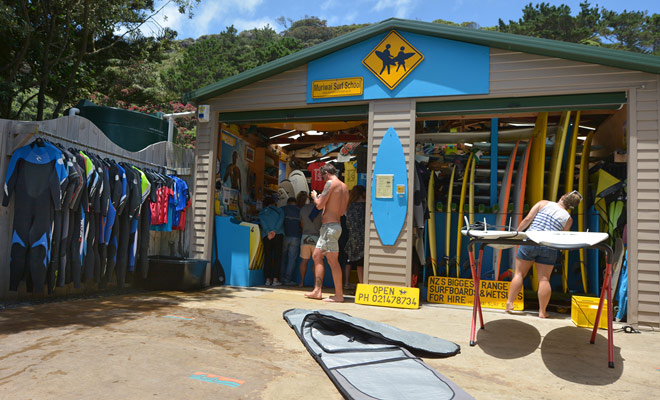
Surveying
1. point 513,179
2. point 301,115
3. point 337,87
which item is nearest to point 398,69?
point 337,87

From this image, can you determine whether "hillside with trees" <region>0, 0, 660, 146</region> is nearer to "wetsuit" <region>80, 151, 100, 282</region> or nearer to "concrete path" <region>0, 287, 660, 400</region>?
"wetsuit" <region>80, 151, 100, 282</region>

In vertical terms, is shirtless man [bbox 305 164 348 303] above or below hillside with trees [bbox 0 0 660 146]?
below

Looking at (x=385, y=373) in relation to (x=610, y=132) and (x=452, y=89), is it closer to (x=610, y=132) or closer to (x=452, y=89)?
(x=452, y=89)

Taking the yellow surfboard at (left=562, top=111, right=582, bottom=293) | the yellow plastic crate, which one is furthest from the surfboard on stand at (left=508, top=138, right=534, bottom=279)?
the yellow plastic crate

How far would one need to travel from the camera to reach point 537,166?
6484mm

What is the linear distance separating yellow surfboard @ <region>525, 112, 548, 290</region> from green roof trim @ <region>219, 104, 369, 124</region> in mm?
2530

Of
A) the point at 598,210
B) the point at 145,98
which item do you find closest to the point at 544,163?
the point at 598,210

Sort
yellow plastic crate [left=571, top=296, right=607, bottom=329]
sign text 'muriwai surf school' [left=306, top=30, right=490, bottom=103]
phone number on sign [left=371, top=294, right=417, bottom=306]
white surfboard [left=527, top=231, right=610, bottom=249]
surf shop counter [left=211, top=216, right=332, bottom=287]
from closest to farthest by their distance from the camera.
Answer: white surfboard [left=527, top=231, right=610, bottom=249]
yellow plastic crate [left=571, top=296, right=607, bottom=329]
phone number on sign [left=371, top=294, right=417, bottom=306]
sign text 'muriwai surf school' [left=306, top=30, right=490, bottom=103]
surf shop counter [left=211, top=216, right=332, bottom=287]

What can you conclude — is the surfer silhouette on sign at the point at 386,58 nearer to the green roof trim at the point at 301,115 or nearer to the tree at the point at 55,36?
the green roof trim at the point at 301,115

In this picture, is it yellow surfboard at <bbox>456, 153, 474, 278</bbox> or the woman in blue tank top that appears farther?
yellow surfboard at <bbox>456, 153, 474, 278</bbox>

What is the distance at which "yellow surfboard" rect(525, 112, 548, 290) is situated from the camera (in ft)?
21.0

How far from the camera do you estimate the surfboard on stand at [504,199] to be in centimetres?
647

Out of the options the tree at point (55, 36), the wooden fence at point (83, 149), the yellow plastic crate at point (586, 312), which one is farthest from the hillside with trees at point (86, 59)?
the yellow plastic crate at point (586, 312)

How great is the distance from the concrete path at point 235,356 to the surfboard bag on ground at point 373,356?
99mm
